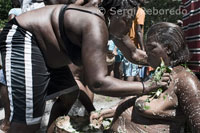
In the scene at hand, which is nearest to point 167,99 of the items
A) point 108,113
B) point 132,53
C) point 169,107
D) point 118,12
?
point 169,107

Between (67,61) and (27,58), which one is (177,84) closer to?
(67,61)

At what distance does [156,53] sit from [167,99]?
38 cm

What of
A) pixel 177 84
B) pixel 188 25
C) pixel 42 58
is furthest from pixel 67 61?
pixel 188 25

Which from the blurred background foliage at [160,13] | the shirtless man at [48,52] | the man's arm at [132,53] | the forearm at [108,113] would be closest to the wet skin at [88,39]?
the shirtless man at [48,52]

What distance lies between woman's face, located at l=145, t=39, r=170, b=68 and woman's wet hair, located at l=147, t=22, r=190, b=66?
3 centimetres

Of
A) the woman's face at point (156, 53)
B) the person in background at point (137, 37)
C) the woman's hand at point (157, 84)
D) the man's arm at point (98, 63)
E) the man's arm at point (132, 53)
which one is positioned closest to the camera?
the man's arm at point (98, 63)

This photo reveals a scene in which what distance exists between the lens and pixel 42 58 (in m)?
2.06

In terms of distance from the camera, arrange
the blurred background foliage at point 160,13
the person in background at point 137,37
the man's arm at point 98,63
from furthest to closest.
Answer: the blurred background foliage at point 160,13, the person in background at point 137,37, the man's arm at point 98,63

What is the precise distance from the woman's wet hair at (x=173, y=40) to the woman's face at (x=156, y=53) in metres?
0.03

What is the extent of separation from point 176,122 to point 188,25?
3.26 ft

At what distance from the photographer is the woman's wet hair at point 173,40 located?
2.05 meters

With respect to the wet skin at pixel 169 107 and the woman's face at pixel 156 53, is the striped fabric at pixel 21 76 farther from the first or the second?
the woman's face at pixel 156 53

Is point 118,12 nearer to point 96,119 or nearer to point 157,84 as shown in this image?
point 157,84

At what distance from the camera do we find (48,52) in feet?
6.78
